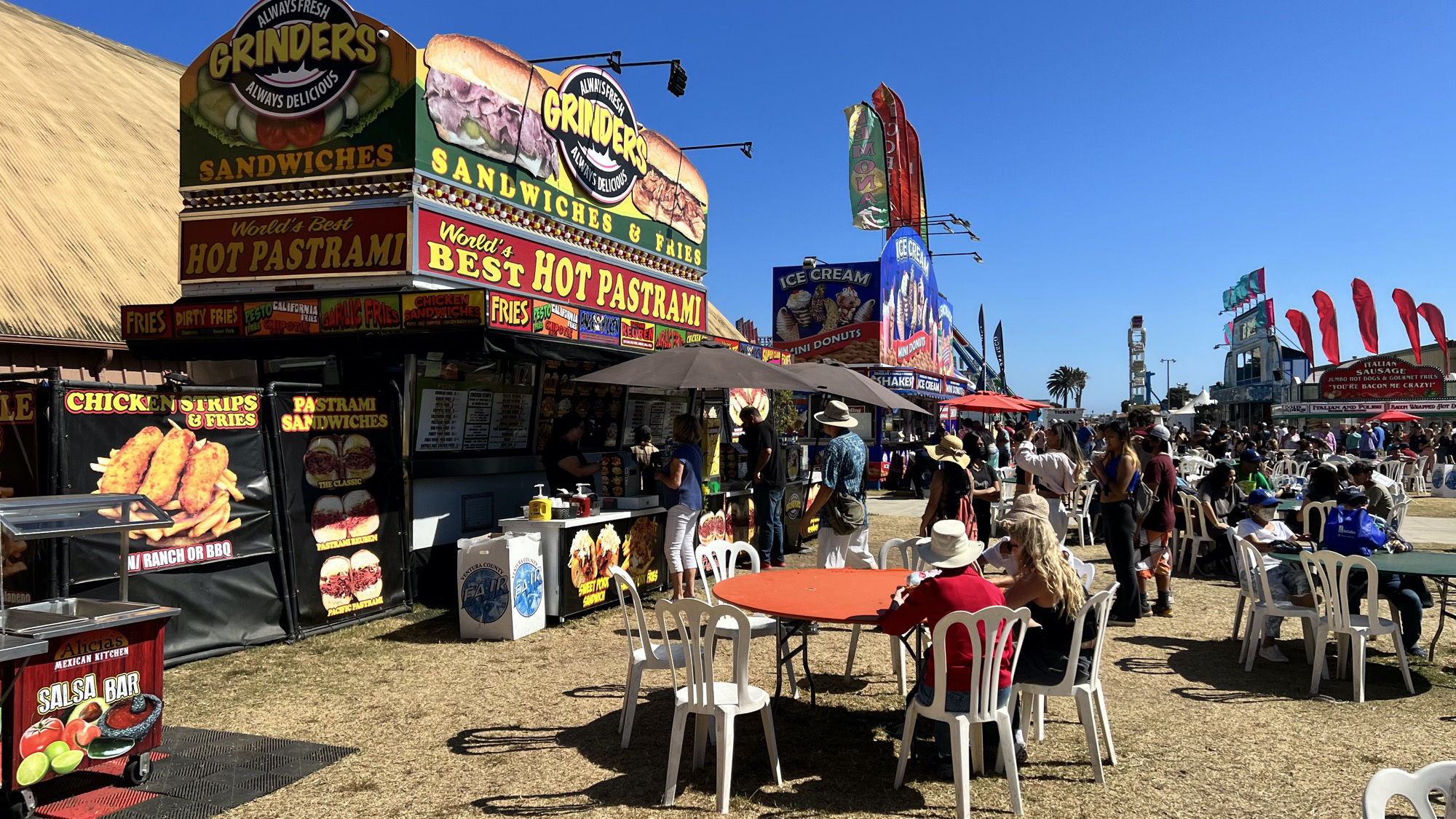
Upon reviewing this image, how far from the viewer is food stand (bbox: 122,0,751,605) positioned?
27.1 ft

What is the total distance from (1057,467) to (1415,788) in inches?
253

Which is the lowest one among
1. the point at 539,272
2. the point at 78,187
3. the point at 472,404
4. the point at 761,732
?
the point at 761,732

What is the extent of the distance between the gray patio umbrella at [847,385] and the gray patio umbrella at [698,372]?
57 centimetres

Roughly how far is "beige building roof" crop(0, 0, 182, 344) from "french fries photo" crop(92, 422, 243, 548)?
735 cm

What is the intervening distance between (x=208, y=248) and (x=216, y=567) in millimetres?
3934

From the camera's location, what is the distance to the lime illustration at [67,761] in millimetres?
3945

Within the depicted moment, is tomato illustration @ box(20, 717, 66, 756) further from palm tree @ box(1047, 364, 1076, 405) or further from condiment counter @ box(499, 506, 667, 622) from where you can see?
palm tree @ box(1047, 364, 1076, 405)

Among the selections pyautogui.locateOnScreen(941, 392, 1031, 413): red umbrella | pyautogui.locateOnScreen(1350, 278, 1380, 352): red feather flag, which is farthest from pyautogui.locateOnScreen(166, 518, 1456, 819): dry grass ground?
pyautogui.locateOnScreen(1350, 278, 1380, 352): red feather flag

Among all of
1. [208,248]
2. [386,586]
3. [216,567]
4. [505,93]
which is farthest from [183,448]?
[505,93]

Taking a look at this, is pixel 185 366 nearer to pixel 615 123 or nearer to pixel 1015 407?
pixel 615 123

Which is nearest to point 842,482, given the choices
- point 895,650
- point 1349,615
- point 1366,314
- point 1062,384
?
point 895,650

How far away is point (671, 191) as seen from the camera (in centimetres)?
1295

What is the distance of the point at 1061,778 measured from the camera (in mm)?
4527

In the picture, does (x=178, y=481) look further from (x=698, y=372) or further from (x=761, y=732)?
(x=761, y=732)
